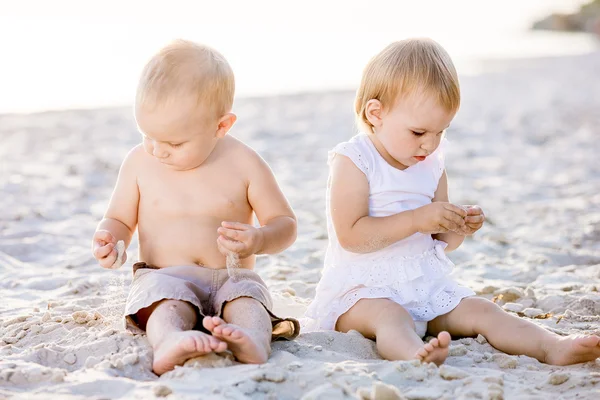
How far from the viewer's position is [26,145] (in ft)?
22.0

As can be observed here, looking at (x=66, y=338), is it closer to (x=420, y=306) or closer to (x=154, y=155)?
(x=154, y=155)

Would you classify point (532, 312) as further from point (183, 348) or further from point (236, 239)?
point (183, 348)

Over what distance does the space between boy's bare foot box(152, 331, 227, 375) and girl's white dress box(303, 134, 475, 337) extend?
2.32 ft

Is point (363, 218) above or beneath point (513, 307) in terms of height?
above

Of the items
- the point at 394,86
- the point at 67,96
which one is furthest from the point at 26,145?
the point at 394,86

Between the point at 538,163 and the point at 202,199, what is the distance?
4389 millimetres

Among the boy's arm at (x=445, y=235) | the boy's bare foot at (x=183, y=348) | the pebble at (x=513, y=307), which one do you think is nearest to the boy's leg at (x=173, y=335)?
the boy's bare foot at (x=183, y=348)

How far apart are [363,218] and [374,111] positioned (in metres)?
0.38

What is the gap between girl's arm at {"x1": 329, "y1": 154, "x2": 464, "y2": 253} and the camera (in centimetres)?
265

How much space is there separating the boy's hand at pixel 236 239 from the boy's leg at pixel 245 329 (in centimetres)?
18

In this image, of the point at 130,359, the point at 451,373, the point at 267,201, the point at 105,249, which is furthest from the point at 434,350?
the point at 105,249

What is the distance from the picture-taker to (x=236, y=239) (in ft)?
8.09

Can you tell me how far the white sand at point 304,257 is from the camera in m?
2.18

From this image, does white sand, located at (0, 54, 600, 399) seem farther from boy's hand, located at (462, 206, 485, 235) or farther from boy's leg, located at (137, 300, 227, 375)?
boy's hand, located at (462, 206, 485, 235)
